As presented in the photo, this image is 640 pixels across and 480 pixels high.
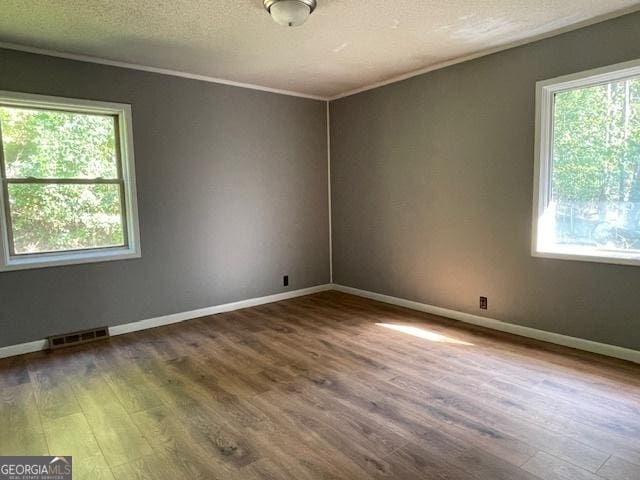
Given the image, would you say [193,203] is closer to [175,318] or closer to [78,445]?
[175,318]

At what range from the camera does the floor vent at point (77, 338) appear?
3479 mm

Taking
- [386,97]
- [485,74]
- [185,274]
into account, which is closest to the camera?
[485,74]

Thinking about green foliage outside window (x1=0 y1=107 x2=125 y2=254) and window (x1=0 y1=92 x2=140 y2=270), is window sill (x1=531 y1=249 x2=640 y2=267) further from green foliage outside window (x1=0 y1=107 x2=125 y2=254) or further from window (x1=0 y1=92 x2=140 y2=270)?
green foliage outside window (x1=0 y1=107 x2=125 y2=254)

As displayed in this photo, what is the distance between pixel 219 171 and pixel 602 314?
376 cm

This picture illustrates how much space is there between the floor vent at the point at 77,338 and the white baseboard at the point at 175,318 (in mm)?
54

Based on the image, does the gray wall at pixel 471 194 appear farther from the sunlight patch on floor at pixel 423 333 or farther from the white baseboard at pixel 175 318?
the white baseboard at pixel 175 318

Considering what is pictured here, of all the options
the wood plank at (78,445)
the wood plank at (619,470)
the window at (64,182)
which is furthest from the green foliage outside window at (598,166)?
the window at (64,182)

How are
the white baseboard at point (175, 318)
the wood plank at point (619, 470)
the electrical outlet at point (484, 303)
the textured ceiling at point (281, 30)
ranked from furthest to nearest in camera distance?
the electrical outlet at point (484, 303) < the white baseboard at point (175, 318) < the textured ceiling at point (281, 30) < the wood plank at point (619, 470)

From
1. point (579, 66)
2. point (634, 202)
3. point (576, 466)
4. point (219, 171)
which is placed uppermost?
point (579, 66)

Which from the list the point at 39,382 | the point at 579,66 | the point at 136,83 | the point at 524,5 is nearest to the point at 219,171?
the point at 136,83

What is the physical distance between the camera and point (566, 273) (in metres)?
3.24

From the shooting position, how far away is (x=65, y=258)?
3.53m

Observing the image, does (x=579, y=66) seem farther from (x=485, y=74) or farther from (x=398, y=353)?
(x=398, y=353)

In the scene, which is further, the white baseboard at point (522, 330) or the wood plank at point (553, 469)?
the white baseboard at point (522, 330)
